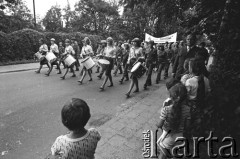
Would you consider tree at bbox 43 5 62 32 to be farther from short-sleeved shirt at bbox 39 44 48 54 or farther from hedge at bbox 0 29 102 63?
short-sleeved shirt at bbox 39 44 48 54

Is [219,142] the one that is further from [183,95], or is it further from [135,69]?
[135,69]

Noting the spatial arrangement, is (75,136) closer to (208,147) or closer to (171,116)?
(171,116)

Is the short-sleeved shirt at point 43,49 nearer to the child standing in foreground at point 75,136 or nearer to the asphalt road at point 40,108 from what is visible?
the asphalt road at point 40,108

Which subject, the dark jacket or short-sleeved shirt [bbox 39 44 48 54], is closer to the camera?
the dark jacket

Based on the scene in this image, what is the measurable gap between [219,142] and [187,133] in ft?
1.38

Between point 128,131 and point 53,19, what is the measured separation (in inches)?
1726

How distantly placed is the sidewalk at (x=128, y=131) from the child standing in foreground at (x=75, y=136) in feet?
5.03

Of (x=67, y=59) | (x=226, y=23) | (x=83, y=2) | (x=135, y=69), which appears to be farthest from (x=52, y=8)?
(x=226, y=23)

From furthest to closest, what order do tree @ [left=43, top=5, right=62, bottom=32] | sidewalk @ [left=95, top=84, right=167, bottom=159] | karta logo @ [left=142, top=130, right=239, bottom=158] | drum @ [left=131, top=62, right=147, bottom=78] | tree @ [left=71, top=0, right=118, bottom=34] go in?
tree @ [left=43, top=5, right=62, bottom=32] < tree @ [left=71, top=0, right=118, bottom=34] < drum @ [left=131, top=62, right=147, bottom=78] < sidewalk @ [left=95, top=84, right=167, bottom=159] < karta logo @ [left=142, top=130, right=239, bottom=158]

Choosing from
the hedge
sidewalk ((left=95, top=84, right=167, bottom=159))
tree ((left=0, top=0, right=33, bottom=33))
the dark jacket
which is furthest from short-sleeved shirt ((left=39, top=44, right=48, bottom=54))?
tree ((left=0, top=0, right=33, bottom=33))

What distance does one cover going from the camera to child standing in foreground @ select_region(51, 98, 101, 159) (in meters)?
1.62

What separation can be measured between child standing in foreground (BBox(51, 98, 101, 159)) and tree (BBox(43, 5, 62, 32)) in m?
42.7

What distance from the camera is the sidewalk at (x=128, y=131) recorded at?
127 inches

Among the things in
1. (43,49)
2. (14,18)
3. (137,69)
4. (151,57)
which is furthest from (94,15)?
(137,69)
